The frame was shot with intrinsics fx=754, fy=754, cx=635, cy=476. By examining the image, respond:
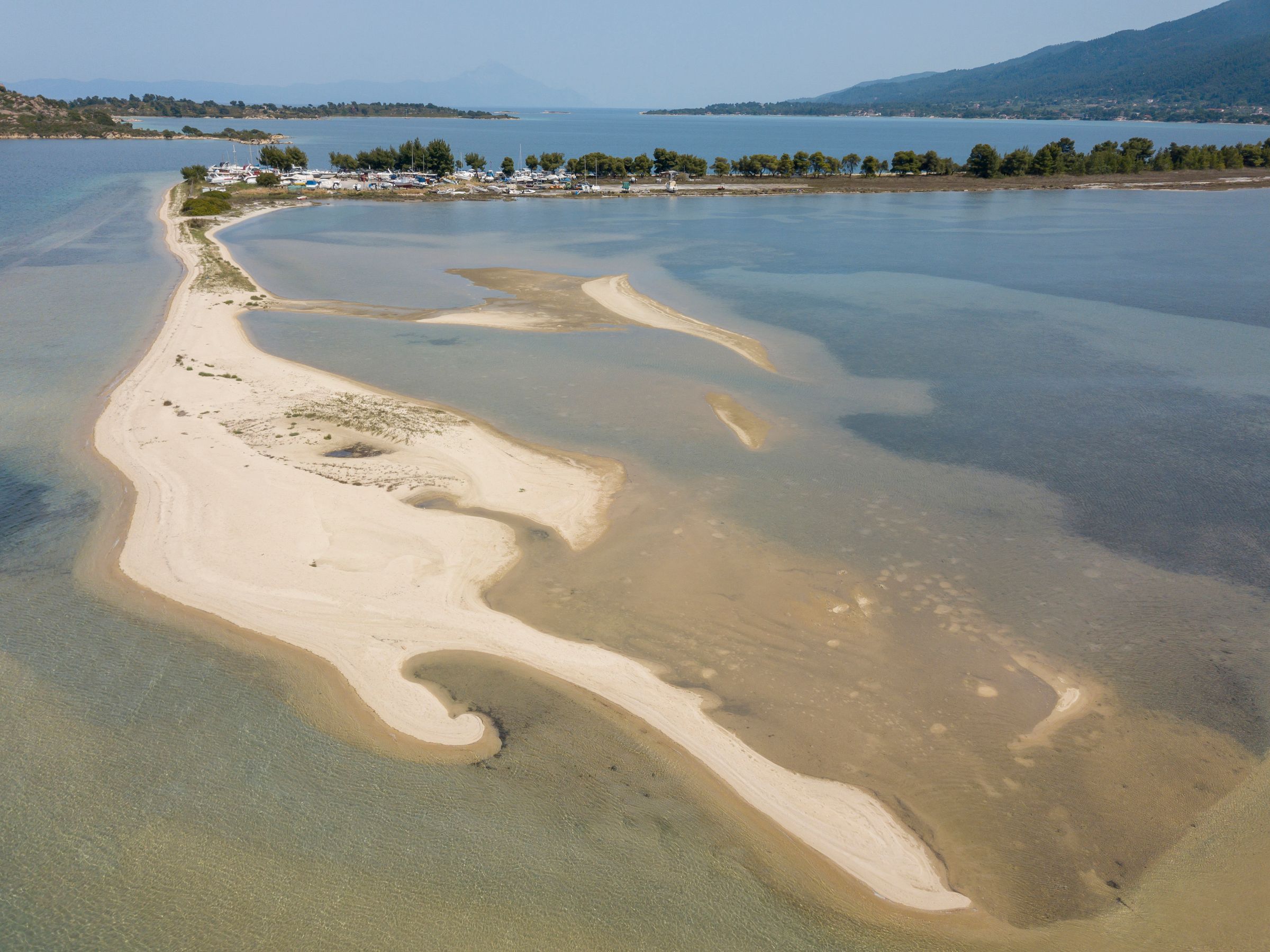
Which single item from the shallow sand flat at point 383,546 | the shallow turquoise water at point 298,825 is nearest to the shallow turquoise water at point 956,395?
the shallow sand flat at point 383,546

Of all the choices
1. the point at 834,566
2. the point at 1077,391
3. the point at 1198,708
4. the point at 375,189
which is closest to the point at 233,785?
the point at 834,566

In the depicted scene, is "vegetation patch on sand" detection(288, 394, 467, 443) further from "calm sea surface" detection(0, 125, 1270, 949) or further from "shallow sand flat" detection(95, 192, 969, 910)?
"calm sea surface" detection(0, 125, 1270, 949)

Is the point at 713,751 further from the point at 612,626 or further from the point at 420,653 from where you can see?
the point at 420,653

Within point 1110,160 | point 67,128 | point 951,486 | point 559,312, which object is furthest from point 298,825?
point 67,128

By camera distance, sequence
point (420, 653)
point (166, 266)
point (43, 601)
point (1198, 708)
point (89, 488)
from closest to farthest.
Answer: point (1198, 708) < point (420, 653) < point (43, 601) < point (89, 488) < point (166, 266)

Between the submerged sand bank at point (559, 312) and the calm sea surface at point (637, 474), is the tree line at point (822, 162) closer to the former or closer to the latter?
the calm sea surface at point (637, 474)

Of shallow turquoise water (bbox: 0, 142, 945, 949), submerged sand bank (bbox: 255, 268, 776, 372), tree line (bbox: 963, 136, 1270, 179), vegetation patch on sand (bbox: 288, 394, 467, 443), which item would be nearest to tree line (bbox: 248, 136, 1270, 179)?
tree line (bbox: 963, 136, 1270, 179)
